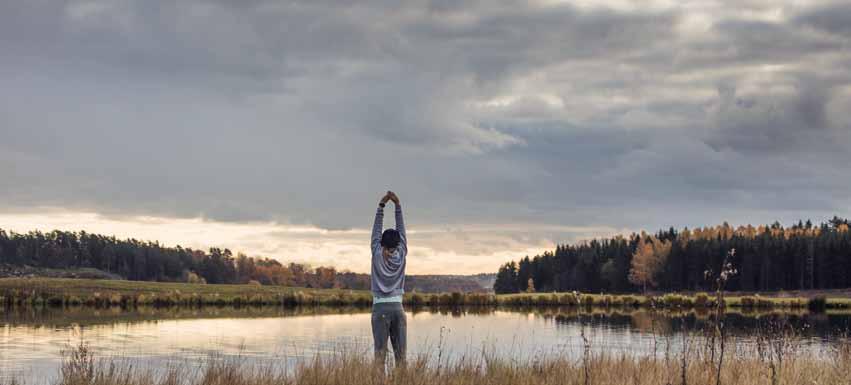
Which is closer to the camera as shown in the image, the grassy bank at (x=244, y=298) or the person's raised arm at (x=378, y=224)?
the person's raised arm at (x=378, y=224)

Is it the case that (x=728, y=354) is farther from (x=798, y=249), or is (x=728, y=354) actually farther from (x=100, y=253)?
(x=100, y=253)

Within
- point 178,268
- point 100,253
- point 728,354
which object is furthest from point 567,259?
Result: point 728,354

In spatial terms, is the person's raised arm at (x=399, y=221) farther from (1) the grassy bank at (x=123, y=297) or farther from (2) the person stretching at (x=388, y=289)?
(1) the grassy bank at (x=123, y=297)

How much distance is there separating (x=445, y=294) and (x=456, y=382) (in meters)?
68.1

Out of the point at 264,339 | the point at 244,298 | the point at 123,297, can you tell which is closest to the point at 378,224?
the point at 264,339

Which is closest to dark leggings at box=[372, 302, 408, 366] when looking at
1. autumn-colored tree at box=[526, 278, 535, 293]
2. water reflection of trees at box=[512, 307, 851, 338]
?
water reflection of trees at box=[512, 307, 851, 338]

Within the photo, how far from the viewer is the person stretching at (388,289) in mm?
13289

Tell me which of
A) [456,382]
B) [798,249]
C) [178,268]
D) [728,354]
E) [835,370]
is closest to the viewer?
[456,382]

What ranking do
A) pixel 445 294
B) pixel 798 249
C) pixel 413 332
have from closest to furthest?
pixel 413 332 < pixel 445 294 < pixel 798 249

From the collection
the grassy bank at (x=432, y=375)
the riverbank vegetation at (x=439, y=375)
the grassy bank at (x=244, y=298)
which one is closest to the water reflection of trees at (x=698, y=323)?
the grassy bank at (x=244, y=298)

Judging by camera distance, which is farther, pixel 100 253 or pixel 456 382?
pixel 100 253

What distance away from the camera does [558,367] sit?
15.3 m

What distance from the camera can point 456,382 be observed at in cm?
1295

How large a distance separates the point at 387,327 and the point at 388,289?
62 cm
